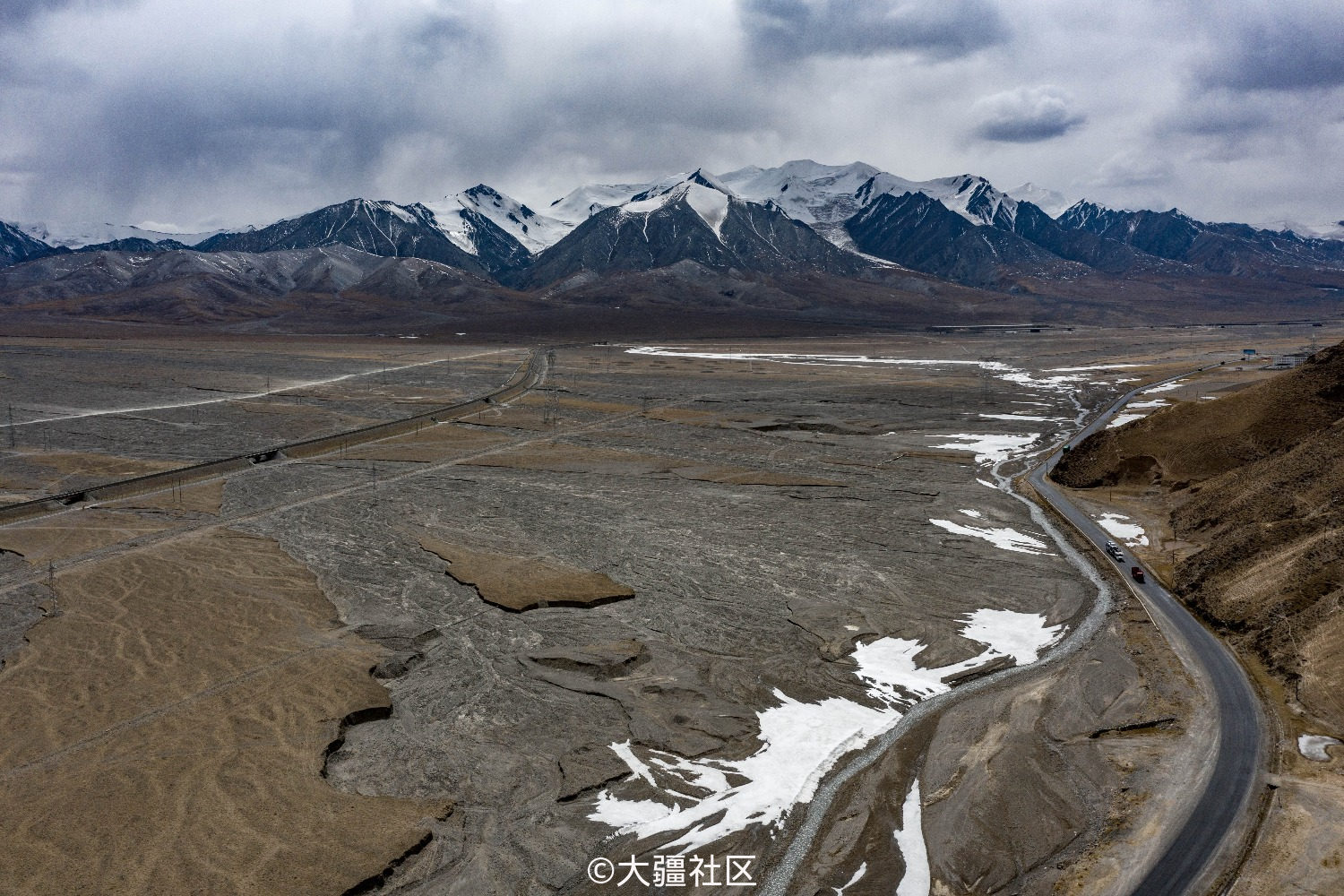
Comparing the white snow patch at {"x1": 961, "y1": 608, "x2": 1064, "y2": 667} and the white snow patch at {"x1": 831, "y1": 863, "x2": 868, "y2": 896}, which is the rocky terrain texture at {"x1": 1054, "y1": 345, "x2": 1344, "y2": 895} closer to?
the white snow patch at {"x1": 961, "y1": 608, "x2": 1064, "y2": 667}

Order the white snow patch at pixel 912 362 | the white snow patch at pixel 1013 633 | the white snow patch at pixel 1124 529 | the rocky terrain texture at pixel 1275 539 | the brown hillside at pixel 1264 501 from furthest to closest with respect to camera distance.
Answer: the white snow patch at pixel 912 362 < the white snow patch at pixel 1124 529 < the white snow patch at pixel 1013 633 < the brown hillside at pixel 1264 501 < the rocky terrain texture at pixel 1275 539

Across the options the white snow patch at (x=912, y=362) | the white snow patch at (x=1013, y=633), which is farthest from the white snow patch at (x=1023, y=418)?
the white snow patch at (x=1013, y=633)

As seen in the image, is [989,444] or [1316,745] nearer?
[1316,745]

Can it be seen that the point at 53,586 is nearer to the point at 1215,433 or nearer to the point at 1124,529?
the point at 1124,529

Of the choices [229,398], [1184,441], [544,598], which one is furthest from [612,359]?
[544,598]

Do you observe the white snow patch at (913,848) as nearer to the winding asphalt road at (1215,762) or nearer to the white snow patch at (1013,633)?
the winding asphalt road at (1215,762)

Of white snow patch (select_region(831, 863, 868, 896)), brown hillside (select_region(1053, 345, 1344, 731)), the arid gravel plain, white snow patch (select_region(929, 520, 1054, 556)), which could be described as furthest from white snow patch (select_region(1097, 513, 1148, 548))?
white snow patch (select_region(831, 863, 868, 896))

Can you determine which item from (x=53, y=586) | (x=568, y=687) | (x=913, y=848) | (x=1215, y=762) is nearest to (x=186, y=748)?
(x=568, y=687)
